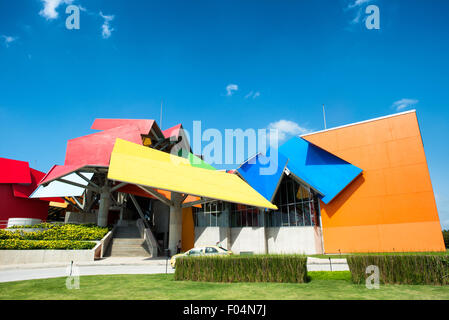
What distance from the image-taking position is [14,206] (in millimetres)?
35844

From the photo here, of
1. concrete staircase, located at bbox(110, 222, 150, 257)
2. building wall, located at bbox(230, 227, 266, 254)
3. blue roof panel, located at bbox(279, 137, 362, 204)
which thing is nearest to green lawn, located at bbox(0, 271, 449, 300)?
concrete staircase, located at bbox(110, 222, 150, 257)

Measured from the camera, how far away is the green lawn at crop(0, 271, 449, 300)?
25.8 feet

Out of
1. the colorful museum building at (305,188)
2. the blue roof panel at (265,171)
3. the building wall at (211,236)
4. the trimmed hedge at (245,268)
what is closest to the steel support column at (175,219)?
the colorful museum building at (305,188)

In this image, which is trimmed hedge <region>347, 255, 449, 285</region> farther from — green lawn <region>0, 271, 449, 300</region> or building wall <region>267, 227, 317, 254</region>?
building wall <region>267, 227, 317, 254</region>

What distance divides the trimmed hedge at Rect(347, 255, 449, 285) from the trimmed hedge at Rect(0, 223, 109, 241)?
67.5 ft

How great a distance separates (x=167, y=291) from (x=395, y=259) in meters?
8.31

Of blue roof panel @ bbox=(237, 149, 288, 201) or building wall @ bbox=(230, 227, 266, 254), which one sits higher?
blue roof panel @ bbox=(237, 149, 288, 201)

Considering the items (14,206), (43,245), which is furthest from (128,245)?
(14,206)

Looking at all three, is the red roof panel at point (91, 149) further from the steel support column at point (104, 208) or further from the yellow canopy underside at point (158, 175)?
the steel support column at point (104, 208)

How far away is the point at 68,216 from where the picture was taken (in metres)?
41.1

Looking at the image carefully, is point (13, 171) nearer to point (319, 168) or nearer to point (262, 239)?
point (262, 239)

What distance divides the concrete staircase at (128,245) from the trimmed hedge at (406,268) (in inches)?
768

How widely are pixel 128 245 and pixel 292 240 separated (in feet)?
51.5
